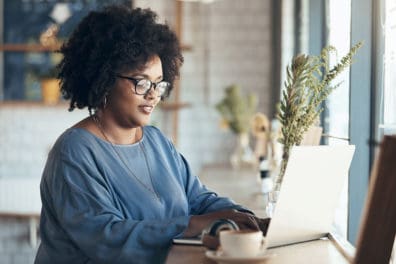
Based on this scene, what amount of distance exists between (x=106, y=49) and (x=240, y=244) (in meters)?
1.06

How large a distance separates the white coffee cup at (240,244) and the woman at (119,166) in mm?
356

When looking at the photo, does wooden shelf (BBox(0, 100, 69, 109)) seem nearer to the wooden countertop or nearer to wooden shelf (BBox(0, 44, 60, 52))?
wooden shelf (BBox(0, 44, 60, 52))

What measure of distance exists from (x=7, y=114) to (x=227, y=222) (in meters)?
5.18

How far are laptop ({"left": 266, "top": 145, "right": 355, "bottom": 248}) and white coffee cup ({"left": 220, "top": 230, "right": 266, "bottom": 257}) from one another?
0.17 m

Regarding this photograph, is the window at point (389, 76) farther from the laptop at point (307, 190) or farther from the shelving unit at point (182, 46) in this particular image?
the shelving unit at point (182, 46)

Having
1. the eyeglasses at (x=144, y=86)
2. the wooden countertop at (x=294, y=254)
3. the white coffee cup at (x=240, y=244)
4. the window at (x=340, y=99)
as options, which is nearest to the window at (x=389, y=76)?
the window at (x=340, y=99)

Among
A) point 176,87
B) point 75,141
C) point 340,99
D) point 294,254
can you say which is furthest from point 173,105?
point 294,254

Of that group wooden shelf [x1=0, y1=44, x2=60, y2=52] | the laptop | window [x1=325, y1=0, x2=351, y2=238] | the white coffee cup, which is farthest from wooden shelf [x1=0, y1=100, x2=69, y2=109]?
the white coffee cup

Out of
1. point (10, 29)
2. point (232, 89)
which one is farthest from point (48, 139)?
point (232, 89)

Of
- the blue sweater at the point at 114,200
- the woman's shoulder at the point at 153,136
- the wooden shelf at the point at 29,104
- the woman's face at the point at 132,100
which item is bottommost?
the blue sweater at the point at 114,200

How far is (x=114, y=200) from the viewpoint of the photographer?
230 cm

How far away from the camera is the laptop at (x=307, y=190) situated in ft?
6.02

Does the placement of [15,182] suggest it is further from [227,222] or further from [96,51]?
[227,222]

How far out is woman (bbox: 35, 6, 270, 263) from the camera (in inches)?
84.7
